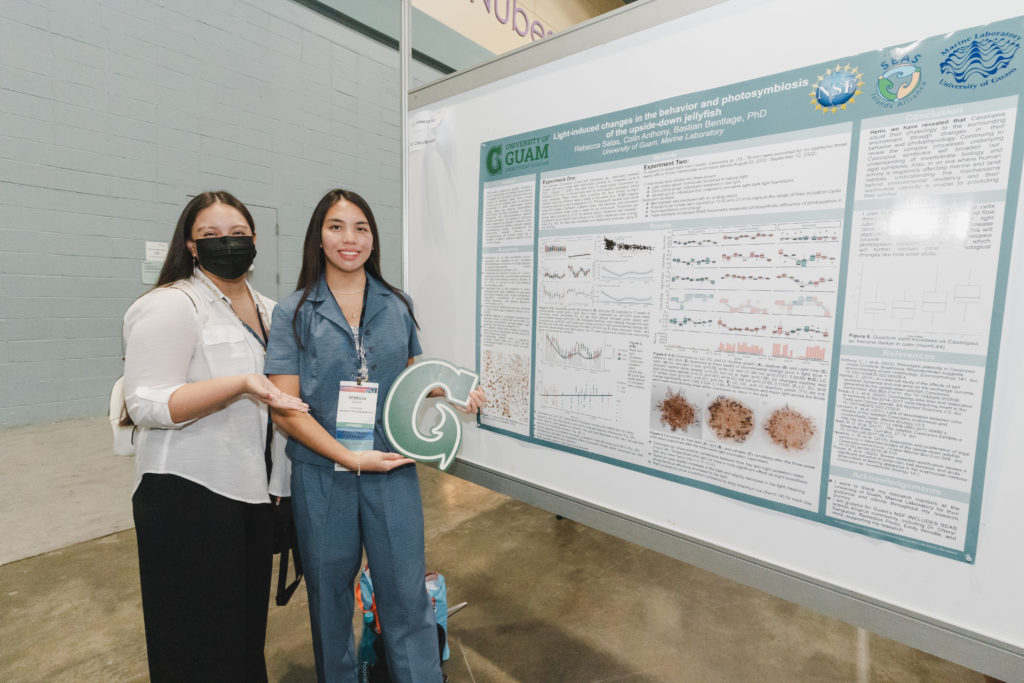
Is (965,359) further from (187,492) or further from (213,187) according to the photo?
(213,187)

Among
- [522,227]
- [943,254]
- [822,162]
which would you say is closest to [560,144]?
[522,227]

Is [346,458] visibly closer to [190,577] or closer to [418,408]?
[418,408]

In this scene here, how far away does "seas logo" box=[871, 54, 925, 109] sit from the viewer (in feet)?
2.63

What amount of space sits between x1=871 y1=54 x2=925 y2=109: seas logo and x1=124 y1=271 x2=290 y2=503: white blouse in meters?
1.49

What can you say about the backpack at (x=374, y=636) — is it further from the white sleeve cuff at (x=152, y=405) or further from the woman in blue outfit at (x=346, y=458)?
the white sleeve cuff at (x=152, y=405)

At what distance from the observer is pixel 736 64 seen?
973mm

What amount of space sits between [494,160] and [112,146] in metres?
3.25

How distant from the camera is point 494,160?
1.41m

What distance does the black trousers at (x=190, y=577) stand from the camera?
1.23 metres

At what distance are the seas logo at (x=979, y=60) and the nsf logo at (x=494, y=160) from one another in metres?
0.95

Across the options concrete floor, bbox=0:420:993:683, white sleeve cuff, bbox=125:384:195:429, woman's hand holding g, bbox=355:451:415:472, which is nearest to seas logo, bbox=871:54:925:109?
woman's hand holding g, bbox=355:451:415:472

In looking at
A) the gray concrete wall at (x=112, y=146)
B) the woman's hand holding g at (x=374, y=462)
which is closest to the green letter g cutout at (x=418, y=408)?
the woman's hand holding g at (x=374, y=462)

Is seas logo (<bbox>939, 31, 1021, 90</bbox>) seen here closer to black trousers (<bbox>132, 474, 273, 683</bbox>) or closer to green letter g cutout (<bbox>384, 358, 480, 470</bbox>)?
green letter g cutout (<bbox>384, 358, 480, 470</bbox>)

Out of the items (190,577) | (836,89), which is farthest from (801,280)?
(190,577)
